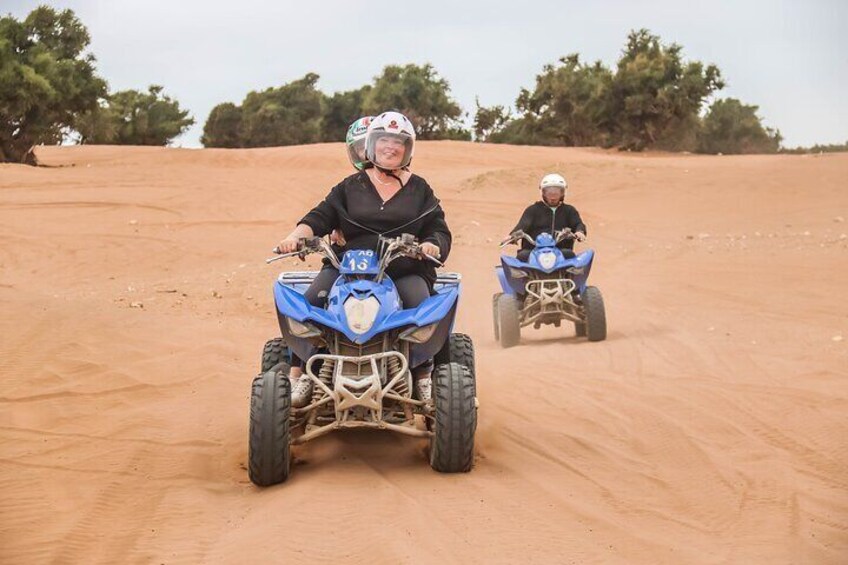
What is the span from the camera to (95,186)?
27.8 meters

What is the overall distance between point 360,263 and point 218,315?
25.3 ft

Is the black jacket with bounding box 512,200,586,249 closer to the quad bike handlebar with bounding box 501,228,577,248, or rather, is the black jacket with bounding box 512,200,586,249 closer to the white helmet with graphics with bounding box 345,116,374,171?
the quad bike handlebar with bounding box 501,228,577,248

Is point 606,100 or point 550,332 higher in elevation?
point 606,100

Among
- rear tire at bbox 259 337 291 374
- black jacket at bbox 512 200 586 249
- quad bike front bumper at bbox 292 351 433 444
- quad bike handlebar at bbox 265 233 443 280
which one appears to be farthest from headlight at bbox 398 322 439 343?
black jacket at bbox 512 200 586 249

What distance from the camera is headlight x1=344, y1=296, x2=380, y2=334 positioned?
7.03 m

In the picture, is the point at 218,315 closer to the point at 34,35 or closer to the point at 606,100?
the point at 34,35

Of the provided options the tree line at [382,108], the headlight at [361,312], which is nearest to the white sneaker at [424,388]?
the headlight at [361,312]

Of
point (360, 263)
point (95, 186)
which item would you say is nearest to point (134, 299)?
point (360, 263)

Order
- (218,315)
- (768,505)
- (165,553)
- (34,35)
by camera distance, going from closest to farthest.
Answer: (165,553) → (768,505) → (218,315) → (34,35)

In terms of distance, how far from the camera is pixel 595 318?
43.6 ft

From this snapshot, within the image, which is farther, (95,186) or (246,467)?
(95,186)

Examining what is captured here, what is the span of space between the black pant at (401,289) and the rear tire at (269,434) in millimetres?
904

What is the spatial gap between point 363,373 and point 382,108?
161ft

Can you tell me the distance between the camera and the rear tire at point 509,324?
44.8ft
